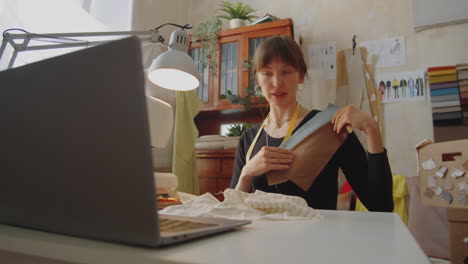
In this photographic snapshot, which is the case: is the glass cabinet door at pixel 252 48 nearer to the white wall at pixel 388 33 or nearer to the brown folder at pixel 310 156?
the white wall at pixel 388 33

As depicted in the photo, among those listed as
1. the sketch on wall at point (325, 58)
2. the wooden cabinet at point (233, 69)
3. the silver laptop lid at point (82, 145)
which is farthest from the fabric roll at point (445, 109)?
the silver laptop lid at point (82, 145)

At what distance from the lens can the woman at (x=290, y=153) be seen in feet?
2.50

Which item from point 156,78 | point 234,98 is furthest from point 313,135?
point 234,98

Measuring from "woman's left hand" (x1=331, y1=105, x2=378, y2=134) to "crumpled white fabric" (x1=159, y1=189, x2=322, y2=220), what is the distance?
268 millimetres

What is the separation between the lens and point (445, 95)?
194cm

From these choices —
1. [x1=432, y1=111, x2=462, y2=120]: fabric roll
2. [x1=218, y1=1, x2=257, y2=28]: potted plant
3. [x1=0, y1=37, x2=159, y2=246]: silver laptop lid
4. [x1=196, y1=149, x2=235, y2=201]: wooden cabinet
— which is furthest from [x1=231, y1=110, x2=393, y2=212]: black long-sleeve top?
[x1=218, y1=1, x2=257, y2=28]: potted plant

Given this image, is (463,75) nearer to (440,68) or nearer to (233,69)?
(440,68)

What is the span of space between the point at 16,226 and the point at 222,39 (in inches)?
83.1

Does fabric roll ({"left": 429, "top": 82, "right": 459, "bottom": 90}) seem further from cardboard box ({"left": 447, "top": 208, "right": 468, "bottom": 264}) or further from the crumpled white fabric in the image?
the crumpled white fabric

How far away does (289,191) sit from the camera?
92cm

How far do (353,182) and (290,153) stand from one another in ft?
1.10

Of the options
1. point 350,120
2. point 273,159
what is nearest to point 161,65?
point 273,159

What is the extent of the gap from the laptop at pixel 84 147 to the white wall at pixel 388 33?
2.05 meters

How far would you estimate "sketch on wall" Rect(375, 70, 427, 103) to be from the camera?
210 centimetres
